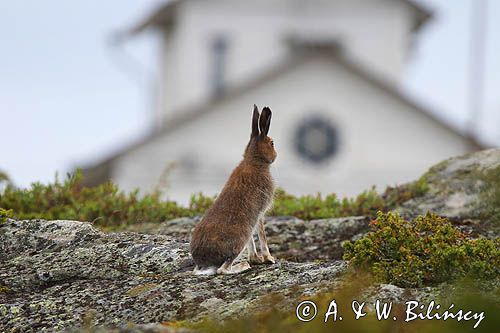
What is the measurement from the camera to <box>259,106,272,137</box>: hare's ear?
883 centimetres

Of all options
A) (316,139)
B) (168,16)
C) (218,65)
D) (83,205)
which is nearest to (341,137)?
(316,139)

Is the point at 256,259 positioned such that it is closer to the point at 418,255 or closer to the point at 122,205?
the point at 418,255

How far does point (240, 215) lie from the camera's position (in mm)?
8844

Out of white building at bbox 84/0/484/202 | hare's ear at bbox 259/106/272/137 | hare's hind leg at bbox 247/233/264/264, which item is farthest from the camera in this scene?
white building at bbox 84/0/484/202

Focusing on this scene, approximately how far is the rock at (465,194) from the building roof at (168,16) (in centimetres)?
5128

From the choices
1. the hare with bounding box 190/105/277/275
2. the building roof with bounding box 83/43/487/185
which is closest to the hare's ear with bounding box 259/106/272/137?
the hare with bounding box 190/105/277/275

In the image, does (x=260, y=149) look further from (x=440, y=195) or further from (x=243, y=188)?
(x=440, y=195)

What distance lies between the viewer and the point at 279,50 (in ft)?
217

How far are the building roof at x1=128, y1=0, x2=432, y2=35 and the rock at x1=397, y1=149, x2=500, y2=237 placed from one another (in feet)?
168

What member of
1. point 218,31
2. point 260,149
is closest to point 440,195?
point 260,149

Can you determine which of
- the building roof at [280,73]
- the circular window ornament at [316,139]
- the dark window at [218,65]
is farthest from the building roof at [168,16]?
the circular window ornament at [316,139]

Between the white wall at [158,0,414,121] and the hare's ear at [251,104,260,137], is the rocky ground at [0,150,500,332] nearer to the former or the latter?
the hare's ear at [251,104,260,137]

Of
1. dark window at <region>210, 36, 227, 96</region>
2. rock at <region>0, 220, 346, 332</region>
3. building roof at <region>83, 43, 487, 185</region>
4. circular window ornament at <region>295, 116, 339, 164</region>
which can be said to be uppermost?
dark window at <region>210, 36, 227, 96</region>

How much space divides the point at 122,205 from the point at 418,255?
4348 mm
